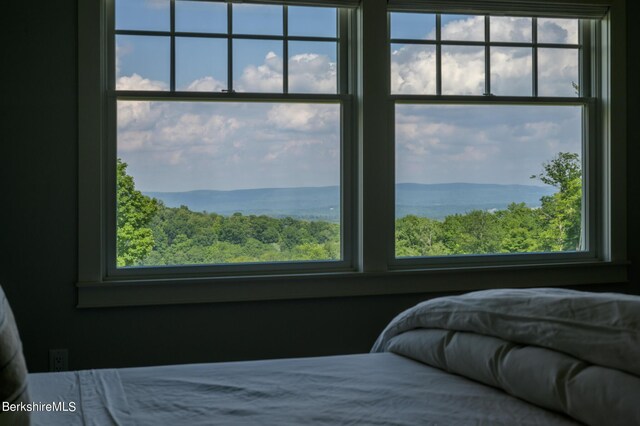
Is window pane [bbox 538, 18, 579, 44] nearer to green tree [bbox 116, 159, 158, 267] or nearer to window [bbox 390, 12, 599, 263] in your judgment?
window [bbox 390, 12, 599, 263]

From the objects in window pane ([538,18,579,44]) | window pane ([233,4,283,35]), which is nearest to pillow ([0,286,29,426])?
window pane ([233,4,283,35])

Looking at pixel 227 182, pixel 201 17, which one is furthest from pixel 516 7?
pixel 227 182

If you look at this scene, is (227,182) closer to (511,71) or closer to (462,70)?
(462,70)

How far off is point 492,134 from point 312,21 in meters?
1.21

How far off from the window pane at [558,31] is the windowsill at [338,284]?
4.27 feet

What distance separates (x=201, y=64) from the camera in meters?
3.67

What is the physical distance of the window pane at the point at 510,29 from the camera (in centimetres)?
409

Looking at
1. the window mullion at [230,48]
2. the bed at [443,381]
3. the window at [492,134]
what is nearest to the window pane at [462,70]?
the window at [492,134]

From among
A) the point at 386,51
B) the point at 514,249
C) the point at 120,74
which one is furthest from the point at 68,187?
the point at 514,249

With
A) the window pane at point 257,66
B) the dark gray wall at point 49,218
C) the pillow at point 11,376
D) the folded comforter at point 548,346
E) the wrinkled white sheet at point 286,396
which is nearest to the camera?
the pillow at point 11,376

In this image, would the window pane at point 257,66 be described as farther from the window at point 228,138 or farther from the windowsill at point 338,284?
the windowsill at point 338,284

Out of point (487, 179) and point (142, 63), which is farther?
point (487, 179)

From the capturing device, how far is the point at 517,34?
4.13 meters

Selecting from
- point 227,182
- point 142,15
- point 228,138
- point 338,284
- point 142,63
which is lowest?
point 338,284
